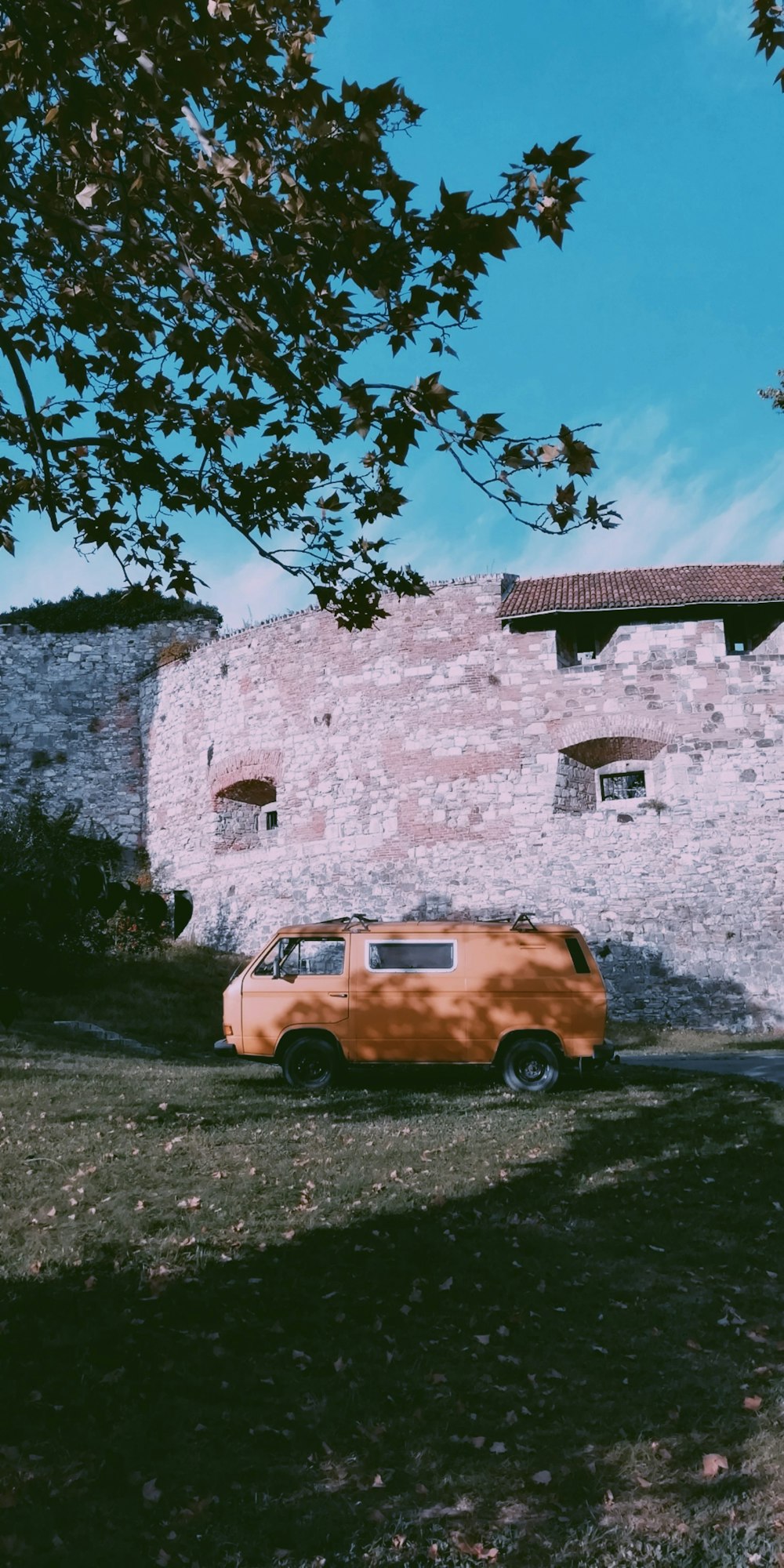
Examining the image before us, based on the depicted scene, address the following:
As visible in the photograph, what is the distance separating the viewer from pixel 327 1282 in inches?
227

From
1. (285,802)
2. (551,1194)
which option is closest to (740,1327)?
(551,1194)

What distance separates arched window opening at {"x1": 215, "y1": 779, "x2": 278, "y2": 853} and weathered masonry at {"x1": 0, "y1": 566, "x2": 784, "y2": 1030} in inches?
1.9

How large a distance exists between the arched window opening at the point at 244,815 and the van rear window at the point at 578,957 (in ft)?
42.7

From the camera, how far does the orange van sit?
1137 cm

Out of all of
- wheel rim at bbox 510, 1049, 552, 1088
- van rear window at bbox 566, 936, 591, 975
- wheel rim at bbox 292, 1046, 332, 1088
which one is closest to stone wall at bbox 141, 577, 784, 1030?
van rear window at bbox 566, 936, 591, 975

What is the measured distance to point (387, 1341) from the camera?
5199mm

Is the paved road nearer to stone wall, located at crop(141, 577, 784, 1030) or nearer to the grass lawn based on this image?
stone wall, located at crop(141, 577, 784, 1030)

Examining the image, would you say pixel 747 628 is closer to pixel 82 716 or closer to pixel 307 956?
pixel 307 956

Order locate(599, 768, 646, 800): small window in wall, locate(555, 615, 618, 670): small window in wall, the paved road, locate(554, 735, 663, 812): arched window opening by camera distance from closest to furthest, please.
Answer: the paved road → locate(554, 735, 663, 812): arched window opening → locate(599, 768, 646, 800): small window in wall → locate(555, 615, 618, 670): small window in wall

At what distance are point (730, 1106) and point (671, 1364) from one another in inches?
212

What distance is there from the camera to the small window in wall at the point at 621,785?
20703 millimetres

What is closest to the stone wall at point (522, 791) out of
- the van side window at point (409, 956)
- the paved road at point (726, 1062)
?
the paved road at point (726, 1062)

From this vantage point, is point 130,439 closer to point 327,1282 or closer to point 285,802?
point 327,1282

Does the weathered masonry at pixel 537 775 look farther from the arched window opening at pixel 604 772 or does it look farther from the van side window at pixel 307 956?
the van side window at pixel 307 956
